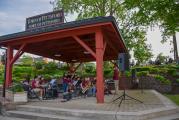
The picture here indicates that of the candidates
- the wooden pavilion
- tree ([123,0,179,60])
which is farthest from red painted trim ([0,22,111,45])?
tree ([123,0,179,60])

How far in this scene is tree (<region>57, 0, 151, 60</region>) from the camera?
3491cm

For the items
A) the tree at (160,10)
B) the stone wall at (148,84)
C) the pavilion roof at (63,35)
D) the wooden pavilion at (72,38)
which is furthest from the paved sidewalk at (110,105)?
the stone wall at (148,84)

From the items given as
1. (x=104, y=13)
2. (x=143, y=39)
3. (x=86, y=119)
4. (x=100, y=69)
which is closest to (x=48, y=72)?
(x=104, y=13)

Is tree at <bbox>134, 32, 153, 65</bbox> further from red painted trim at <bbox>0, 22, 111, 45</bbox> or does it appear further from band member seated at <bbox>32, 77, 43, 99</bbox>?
red painted trim at <bbox>0, 22, 111, 45</bbox>

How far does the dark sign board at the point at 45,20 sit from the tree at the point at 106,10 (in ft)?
65.6

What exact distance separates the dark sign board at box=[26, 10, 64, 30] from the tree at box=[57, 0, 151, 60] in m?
20.0

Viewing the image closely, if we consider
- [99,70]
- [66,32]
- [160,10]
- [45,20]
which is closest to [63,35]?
[66,32]

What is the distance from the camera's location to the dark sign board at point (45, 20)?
1409 centimetres

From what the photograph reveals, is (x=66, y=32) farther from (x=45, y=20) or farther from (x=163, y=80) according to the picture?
(x=163, y=80)

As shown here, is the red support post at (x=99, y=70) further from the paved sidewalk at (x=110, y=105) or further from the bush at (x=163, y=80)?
the bush at (x=163, y=80)

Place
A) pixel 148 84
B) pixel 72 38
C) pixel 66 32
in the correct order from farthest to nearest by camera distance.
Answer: pixel 148 84 < pixel 72 38 < pixel 66 32

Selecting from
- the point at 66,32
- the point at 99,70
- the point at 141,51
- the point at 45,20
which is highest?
the point at 141,51

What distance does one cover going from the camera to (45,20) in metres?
14.6

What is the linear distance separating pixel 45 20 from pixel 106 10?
73.8ft
